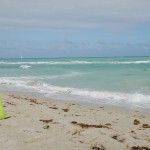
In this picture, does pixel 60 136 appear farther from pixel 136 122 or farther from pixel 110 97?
pixel 110 97

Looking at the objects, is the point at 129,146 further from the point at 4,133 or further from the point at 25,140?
the point at 4,133

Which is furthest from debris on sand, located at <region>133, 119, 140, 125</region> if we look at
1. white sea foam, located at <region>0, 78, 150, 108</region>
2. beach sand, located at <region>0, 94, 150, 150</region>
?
white sea foam, located at <region>0, 78, 150, 108</region>

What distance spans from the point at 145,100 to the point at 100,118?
4572 mm

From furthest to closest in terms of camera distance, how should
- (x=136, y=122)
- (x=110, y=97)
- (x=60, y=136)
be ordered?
(x=110, y=97) < (x=136, y=122) < (x=60, y=136)

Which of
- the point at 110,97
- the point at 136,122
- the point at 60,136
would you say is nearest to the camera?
the point at 60,136

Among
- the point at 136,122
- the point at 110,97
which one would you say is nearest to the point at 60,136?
the point at 136,122

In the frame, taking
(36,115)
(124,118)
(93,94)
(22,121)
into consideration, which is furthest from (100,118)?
(93,94)

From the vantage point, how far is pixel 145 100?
12.4 m

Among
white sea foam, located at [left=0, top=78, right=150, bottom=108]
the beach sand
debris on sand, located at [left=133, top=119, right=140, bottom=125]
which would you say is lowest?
white sea foam, located at [left=0, top=78, right=150, bottom=108]

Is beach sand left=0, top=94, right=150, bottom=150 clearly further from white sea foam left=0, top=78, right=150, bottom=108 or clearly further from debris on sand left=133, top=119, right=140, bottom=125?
white sea foam left=0, top=78, right=150, bottom=108

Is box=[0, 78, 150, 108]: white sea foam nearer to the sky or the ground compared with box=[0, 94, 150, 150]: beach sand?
nearer to the ground

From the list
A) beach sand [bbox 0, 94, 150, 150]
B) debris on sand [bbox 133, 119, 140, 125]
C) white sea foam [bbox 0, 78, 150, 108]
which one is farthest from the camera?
white sea foam [bbox 0, 78, 150, 108]

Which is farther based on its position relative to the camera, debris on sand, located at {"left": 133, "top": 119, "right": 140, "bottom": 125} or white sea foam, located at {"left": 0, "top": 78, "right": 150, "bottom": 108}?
white sea foam, located at {"left": 0, "top": 78, "right": 150, "bottom": 108}

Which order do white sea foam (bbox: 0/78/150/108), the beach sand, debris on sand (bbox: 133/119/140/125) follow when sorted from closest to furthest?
the beach sand
debris on sand (bbox: 133/119/140/125)
white sea foam (bbox: 0/78/150/108)
